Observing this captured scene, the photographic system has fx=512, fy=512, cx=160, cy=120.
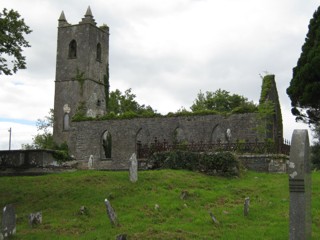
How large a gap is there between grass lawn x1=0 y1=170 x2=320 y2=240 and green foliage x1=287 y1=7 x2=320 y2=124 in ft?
27.3

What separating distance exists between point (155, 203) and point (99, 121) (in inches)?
954

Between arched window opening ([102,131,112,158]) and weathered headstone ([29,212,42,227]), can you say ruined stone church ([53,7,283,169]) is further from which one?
weathered headstone ([29,212,42,227])

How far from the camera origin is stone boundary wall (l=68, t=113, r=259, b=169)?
35125mm

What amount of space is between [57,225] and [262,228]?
236 inches

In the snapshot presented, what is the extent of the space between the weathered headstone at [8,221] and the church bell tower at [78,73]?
108 ft

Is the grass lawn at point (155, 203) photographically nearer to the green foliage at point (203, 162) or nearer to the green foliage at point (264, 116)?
the green foliage at point (203, 162)

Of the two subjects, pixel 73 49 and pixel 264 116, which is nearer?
pixel 264 116

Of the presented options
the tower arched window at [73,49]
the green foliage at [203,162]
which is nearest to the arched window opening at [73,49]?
the tower arched window at [73,49]

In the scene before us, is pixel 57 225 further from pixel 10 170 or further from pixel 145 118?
pixel 145 118

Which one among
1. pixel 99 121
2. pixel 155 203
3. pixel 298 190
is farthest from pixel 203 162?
pixel 99 121

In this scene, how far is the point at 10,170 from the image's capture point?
1105 inches

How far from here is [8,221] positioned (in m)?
14.0

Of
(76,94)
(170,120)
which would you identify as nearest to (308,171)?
(170,120)

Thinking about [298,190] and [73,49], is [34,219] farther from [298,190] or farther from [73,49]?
[73,49]
